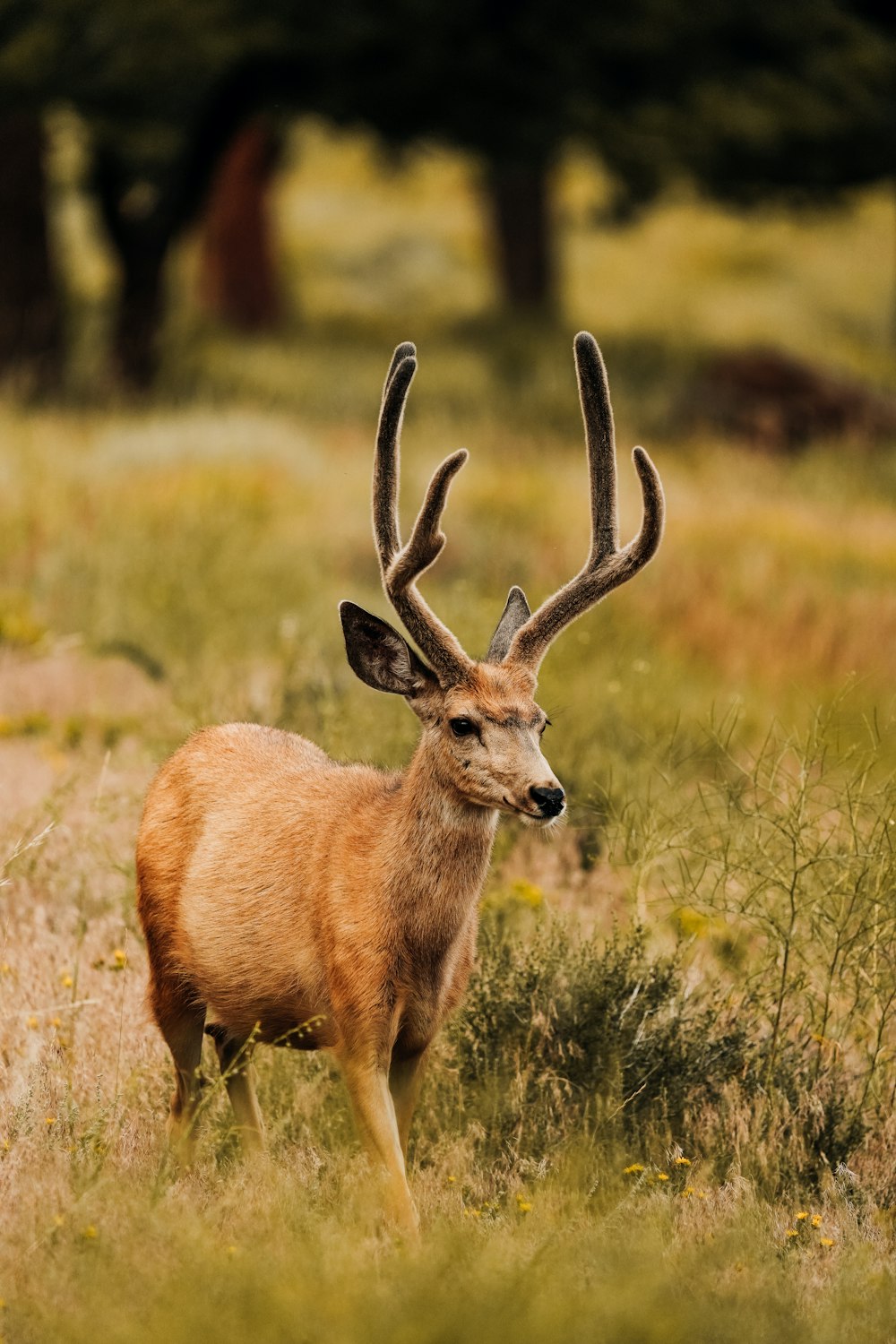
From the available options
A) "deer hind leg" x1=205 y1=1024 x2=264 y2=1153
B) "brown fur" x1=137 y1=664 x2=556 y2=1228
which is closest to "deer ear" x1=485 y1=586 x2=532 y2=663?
"brown fur" x1=137 y1=664 x2=556 y2=1228

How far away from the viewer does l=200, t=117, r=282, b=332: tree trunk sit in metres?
25.7

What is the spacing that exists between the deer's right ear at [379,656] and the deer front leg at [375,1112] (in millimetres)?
939

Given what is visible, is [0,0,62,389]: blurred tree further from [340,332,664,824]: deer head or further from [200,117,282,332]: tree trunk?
[340,332,664,824]: deer head

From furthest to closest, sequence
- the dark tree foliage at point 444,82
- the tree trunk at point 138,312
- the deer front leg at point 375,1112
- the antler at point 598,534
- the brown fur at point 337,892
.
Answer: the tree trunk at point 138,312 → the dark tree foliage at point 444,82 → the antler at point 598,534 → the brown fur at point 337,892 → the deer front leg at point 375,1112

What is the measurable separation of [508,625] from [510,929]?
1.27 m

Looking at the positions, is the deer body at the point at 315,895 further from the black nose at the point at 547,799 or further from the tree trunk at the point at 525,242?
the tree trunk at the point at 525,242

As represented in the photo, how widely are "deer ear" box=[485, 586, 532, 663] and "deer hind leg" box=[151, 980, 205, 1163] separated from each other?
3.96 feet

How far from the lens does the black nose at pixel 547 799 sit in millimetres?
4082

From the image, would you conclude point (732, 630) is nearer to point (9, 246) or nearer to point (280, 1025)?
point (280, 1025)

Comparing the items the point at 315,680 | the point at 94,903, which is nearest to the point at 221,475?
the point at 315,680

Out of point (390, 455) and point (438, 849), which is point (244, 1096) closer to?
→ point (438, 849)

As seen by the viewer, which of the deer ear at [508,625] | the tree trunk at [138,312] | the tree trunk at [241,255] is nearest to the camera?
the deer ear at [508,625]

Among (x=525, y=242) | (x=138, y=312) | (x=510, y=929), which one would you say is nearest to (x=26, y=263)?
(x=138, y=312)

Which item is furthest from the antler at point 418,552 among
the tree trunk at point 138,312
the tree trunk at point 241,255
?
the tree trunk at point 241,255
